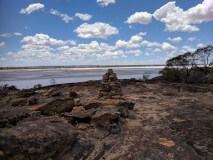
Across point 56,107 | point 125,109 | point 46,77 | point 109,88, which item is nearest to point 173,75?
point 109,88

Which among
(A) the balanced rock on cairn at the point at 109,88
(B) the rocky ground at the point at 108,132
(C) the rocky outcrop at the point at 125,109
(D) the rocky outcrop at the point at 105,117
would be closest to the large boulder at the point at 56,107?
(B) the rocky ground at the point at 108,132

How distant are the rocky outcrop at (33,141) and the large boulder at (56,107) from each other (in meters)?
3.88

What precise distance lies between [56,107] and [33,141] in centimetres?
492

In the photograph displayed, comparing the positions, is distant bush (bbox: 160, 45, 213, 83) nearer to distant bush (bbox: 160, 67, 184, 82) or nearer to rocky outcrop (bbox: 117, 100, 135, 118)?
distant bush (bbox: 160, 67, 184, 82)

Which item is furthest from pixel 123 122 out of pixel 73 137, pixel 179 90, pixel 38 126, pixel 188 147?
pixel 179 90

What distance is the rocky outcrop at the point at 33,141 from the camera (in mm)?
5434

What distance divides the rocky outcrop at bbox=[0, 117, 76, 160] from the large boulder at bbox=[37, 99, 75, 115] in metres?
3.88

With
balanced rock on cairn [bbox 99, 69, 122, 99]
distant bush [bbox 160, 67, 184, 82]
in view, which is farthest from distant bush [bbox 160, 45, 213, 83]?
balanced rock on cairn [bbox 99, 69, 122, 99]

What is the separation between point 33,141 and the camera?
5.57 meters

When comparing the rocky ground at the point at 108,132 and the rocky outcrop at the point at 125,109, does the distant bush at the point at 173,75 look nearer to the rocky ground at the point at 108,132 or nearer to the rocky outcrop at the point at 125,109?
the rocky ground at the point at 108,132

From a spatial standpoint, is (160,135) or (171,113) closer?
(160,135)

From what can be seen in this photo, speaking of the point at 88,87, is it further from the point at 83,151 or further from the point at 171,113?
the point at 83,151

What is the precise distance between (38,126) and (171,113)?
710 cm

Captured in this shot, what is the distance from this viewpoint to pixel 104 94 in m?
13.8
